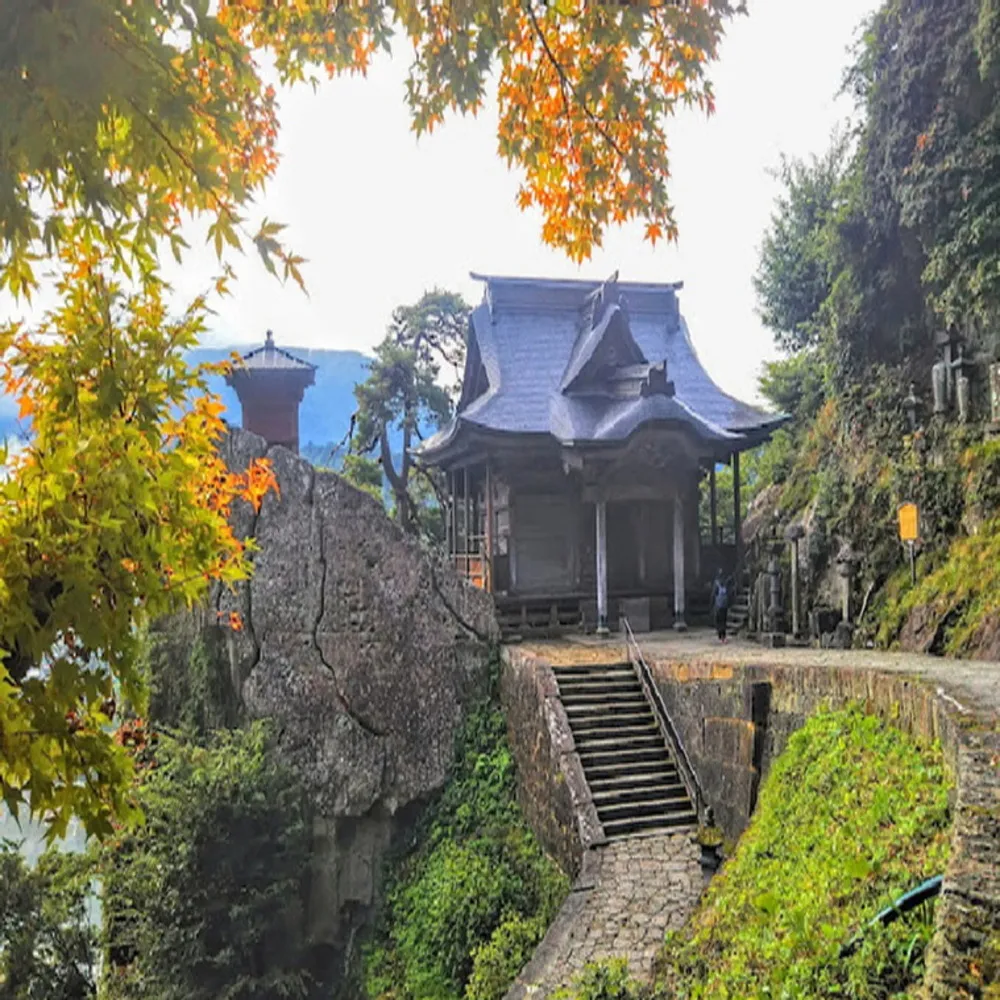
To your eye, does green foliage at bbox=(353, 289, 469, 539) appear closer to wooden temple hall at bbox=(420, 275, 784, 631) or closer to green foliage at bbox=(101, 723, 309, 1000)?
wooden temple hall at bbox=(420, 275, 784, 631)

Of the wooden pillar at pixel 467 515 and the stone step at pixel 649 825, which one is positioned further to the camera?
the wooden pillar at pixel 467 515

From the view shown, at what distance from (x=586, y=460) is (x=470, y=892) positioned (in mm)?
8549

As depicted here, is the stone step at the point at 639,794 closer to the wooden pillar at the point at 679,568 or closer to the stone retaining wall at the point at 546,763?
the stone retaining wall at the point at 546,763

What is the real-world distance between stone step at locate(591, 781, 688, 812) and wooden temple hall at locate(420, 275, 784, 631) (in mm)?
5616

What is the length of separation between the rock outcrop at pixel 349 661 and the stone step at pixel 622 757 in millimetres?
3381

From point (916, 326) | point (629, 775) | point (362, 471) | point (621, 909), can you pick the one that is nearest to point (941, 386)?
point (916, 326)

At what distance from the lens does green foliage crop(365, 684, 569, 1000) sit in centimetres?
1058

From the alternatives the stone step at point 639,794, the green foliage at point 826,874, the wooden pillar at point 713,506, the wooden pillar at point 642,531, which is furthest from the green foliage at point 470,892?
the wooden pillar at point 713,506

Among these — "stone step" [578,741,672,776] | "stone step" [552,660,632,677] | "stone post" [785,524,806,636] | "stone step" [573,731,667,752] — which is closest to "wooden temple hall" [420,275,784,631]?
"stone post" [785,524,806,636]

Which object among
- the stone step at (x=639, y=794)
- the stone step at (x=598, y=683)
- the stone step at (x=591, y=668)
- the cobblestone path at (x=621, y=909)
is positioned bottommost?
the cobblestone path at (x=621, y=909)

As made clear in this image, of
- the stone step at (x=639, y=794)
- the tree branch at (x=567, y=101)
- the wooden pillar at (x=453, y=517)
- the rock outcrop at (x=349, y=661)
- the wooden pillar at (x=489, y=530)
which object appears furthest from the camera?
the wooden pillar at (x=453, y=517)

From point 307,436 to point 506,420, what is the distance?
115 feet

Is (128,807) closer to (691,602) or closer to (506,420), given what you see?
(506,420)

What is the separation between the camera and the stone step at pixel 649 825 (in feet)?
34.1
